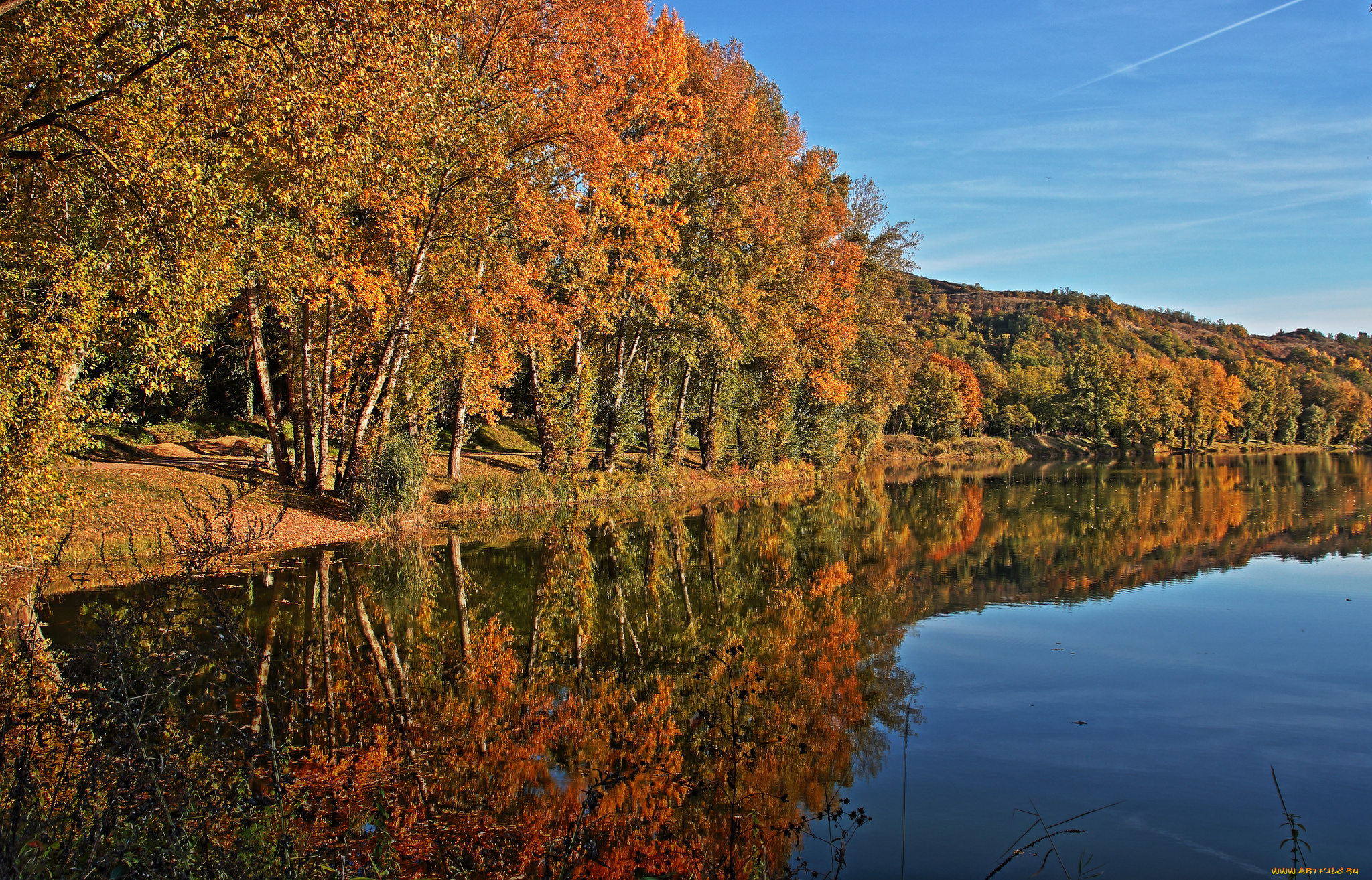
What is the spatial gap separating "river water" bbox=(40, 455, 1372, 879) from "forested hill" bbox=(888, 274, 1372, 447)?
123ft

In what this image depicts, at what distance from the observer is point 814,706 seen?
7797 mm

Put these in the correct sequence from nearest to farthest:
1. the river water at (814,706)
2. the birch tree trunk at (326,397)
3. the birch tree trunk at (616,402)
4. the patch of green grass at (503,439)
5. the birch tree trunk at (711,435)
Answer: the river water at (814,706)
the birch tree trunk at (326,397)
the birch tree trunk at (616,402)
the birch tree trunk at (711,435)
the patch of green grass at (503,439)

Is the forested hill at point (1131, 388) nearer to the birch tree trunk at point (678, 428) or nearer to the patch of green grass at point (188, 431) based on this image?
the birch tree trunk at point (678, 428)

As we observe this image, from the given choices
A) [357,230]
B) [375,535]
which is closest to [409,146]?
[357,230]

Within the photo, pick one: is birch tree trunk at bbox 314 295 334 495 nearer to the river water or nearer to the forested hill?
the river water

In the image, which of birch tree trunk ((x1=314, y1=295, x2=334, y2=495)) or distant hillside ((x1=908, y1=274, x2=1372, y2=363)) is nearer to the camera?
birch tree trunk ((x1=314, y1=295, x2=334, y2=495))

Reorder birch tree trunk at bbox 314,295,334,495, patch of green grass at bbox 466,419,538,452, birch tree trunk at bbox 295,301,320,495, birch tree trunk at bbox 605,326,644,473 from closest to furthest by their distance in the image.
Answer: birch tree trunk at bbox 314,295,334,495, birch tree trunk at bbox 295,301,320,495, birch tree trunk at bbox 605,326,644,473, patch of green grass at bbox 466,419,538,452

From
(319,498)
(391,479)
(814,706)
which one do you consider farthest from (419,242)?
A: (814,706)

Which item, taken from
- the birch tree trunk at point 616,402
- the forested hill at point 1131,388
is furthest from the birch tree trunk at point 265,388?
the forested hill at point 1131,388

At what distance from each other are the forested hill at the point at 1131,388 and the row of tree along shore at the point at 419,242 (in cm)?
1670

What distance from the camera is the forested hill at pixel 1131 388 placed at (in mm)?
87938

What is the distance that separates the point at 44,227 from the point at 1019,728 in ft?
46.3

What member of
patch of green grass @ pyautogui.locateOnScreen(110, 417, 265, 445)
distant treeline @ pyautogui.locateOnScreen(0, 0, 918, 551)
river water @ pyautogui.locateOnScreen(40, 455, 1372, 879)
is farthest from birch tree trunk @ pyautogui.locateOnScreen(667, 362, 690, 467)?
river water @ pyautogui.locateOnScreen(40, 455, 1372, 879)

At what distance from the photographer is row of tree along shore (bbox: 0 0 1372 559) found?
10.9m
